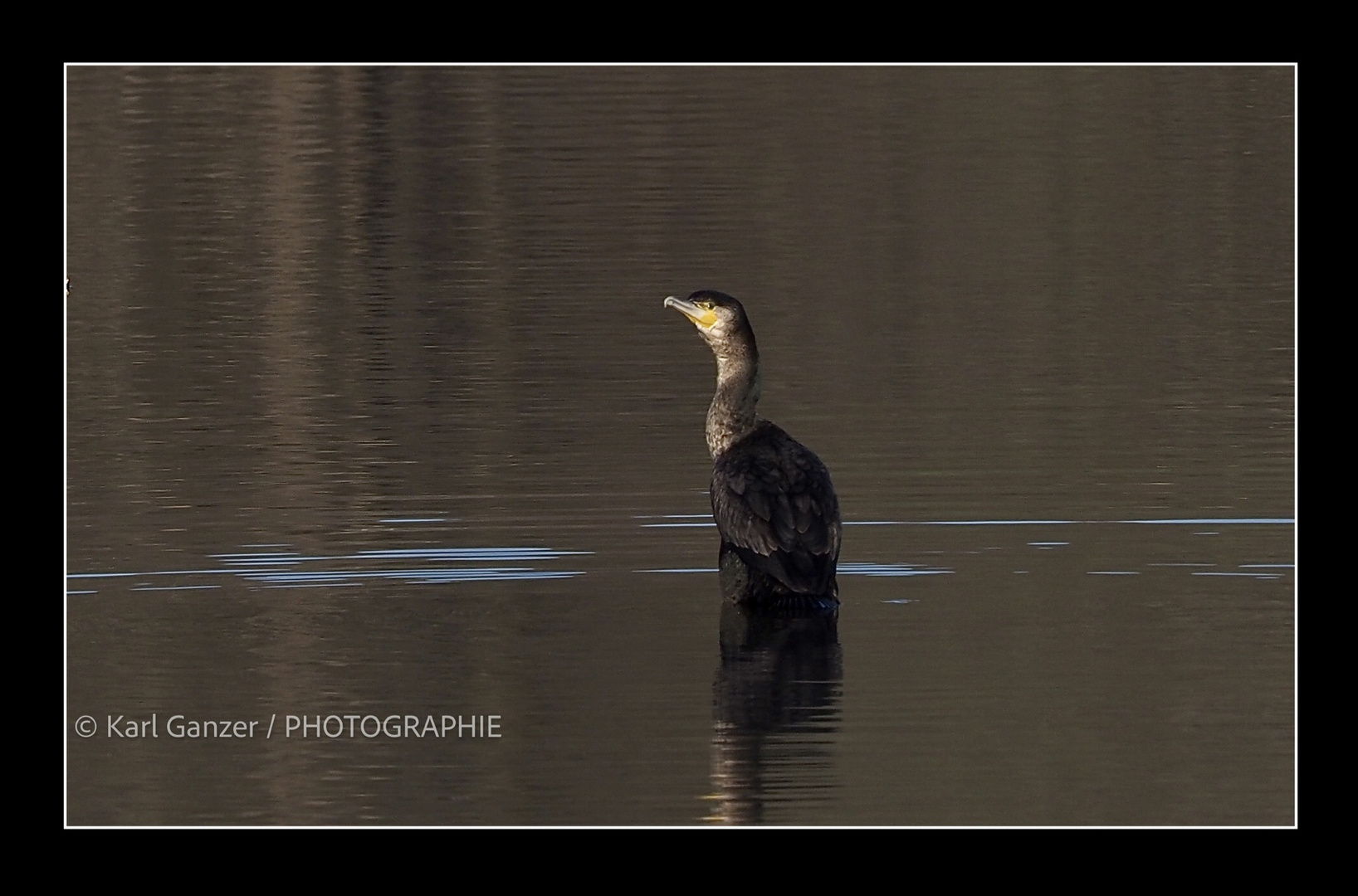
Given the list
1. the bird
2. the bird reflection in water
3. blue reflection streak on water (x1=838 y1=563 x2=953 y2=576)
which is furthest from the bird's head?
the bird reflection in water

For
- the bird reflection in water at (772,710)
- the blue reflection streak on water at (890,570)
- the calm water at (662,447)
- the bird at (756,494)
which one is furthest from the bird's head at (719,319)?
the bird reflection in water at (772,710)

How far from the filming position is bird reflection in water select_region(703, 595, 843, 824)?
981 centimetres

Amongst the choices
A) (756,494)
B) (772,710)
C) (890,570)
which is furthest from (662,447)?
(772,710)

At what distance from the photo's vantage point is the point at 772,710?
1091 centimetres

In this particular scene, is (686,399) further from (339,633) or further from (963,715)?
(963,715)

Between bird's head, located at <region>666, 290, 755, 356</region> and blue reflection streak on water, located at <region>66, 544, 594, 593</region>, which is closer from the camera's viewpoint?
blue reflection streak on water, located at <region>66, 544, 594, 593</region>

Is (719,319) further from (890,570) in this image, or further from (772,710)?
(772,710)

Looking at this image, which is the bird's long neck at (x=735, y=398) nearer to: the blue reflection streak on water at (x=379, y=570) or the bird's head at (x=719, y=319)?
the bird's head at (x=719, y=319)

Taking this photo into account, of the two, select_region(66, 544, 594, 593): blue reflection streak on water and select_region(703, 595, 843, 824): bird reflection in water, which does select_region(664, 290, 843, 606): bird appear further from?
select_region(66, 544, 594, 593): blue reflection streak on water

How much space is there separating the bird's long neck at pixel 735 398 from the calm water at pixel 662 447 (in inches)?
25.4

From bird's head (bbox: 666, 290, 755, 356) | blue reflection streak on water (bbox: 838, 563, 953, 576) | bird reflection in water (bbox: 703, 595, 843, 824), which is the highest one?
bird's head (bbox: 666, 290, 755, 356)

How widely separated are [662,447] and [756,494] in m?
3.58

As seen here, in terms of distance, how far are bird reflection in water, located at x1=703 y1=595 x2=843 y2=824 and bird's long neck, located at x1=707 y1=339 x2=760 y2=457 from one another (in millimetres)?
1196

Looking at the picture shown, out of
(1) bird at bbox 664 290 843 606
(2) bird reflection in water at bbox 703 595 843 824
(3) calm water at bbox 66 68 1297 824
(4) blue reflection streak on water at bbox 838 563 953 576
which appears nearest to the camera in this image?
(2) bird reflection in water at bbox 703 595 843 824
